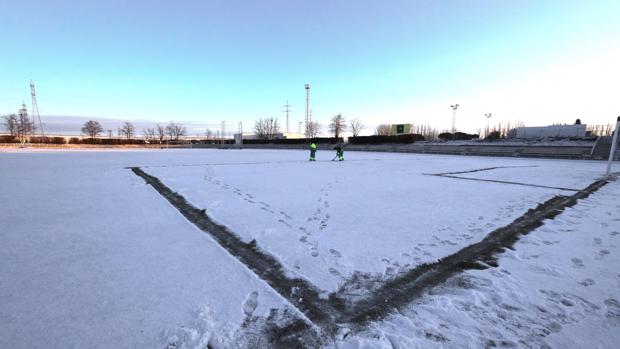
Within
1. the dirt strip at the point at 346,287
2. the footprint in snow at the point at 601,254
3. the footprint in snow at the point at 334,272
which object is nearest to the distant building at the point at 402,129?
the footprint in snow at the point at 601,254

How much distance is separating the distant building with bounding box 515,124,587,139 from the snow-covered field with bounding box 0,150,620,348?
45.2 metres

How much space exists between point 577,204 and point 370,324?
732cm

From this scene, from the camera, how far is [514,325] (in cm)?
223

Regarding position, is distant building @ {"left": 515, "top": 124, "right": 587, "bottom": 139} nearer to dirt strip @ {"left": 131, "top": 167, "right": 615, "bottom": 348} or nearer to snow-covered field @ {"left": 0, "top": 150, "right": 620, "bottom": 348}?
snow-covered field @ {"left": 0, "top": 150, "right": 620, "bottom": 348}

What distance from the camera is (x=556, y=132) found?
4012 centimetres

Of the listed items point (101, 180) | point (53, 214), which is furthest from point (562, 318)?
point (101, 180)

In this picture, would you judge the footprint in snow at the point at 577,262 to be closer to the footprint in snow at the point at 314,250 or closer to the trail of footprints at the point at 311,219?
the trail of footprints at the point at 311,219

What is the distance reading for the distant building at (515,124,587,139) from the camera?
38250 millimetres

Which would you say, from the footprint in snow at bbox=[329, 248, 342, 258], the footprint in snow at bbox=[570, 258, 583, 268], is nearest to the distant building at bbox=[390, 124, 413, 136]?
the footprint in snow at bbox=[570, 258, 583, 268]

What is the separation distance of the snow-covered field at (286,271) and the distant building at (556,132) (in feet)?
148

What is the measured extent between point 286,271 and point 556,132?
5319cm

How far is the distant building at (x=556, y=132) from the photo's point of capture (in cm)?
3825

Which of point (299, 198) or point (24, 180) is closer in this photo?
point (299, 198)

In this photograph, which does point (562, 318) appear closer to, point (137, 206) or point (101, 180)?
point (137, 206)
